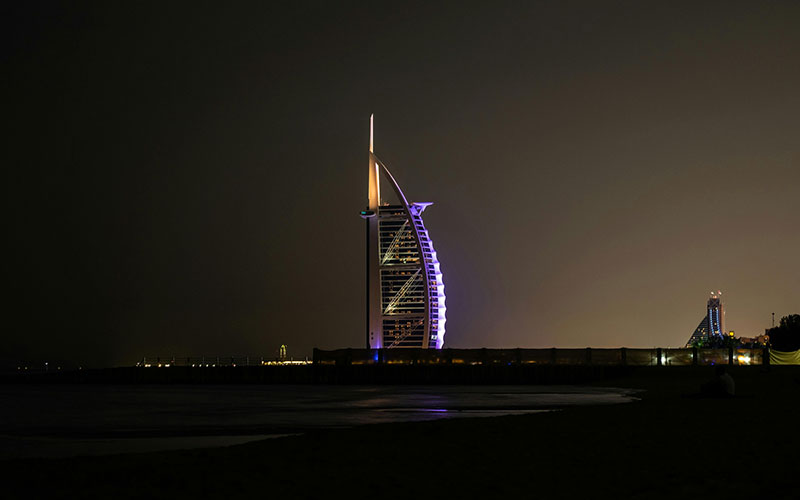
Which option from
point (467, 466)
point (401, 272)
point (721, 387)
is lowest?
point (467, 466)

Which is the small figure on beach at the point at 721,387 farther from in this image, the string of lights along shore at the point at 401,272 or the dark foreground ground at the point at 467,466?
the string of lights along shore at the point at 401,272

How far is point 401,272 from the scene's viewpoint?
197 metres

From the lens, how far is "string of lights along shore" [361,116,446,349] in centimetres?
18962

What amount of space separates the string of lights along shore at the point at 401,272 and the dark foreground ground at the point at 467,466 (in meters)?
172

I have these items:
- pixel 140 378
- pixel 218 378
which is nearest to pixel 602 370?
pixel 218 378

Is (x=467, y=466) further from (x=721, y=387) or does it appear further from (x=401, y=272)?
(x=401, y=272)

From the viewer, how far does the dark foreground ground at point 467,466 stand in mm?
9211

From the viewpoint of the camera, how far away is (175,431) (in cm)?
1745

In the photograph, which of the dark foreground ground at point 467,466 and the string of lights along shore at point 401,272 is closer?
the dark foreground ground at point 467,466

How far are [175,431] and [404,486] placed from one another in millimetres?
9032

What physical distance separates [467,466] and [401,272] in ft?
609

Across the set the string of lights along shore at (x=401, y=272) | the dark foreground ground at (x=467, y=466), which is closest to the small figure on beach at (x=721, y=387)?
the dark foreground ground at (x=467, y=466)

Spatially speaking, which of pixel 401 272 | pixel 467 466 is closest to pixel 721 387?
pixel 467 466

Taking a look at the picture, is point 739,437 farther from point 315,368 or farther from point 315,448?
point 315,368
